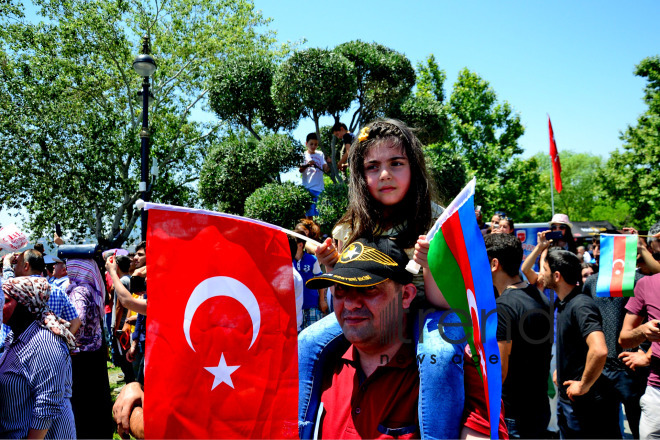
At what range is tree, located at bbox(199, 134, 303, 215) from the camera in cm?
1118

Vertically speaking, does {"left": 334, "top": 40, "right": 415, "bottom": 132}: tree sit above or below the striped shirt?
above

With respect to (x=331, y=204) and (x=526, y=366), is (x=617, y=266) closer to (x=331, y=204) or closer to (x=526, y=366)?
(x=526, y=366)

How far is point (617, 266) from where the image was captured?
454cm

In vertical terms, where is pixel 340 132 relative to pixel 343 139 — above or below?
above

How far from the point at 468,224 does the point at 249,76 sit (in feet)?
35.0

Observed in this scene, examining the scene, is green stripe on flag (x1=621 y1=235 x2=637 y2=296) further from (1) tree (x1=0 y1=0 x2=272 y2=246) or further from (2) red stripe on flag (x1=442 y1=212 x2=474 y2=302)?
(1) tree (x1=0 y1=0 x2=272 y2=246)

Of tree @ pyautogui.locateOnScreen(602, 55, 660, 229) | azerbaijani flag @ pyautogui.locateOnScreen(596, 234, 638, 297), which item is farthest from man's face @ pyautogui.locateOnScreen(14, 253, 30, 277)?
tree @ pyautogui.locateOnScreen(602, 55, 660, 229)

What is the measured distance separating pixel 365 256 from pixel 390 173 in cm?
51

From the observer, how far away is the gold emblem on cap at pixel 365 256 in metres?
1.89

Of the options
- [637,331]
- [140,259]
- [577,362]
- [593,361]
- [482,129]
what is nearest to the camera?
[593,361]

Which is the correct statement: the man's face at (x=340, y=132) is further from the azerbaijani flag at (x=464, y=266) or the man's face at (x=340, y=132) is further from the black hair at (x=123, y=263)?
the azerbaijani flag at (x=464, y=266)

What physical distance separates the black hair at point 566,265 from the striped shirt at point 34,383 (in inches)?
161

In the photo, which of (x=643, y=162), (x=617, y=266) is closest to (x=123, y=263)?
(x=617, y=266)

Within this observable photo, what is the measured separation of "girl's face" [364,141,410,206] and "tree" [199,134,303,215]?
897cm
